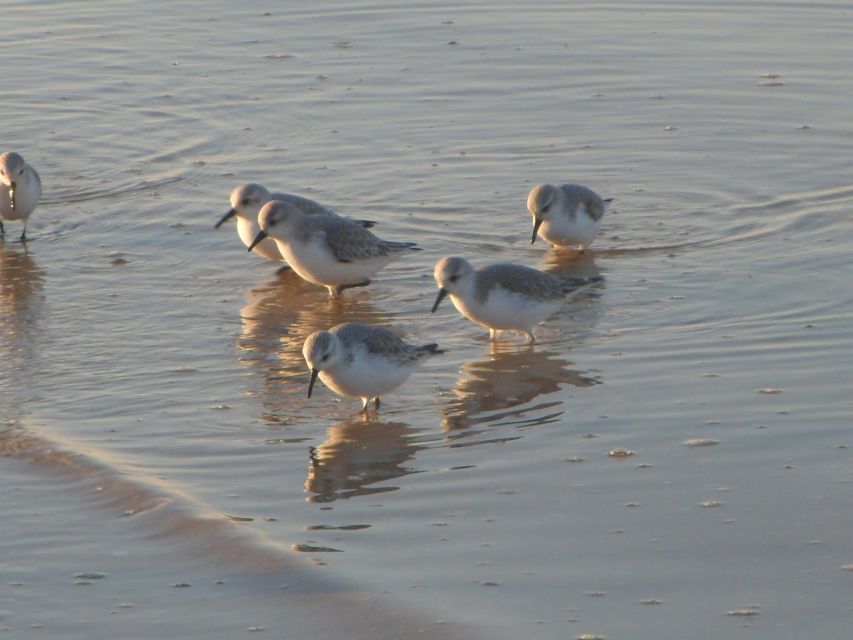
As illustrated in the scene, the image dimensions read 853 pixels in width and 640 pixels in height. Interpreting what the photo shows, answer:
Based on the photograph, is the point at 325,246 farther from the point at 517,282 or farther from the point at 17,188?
the point at 17,188

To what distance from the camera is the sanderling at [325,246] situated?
39.0ft

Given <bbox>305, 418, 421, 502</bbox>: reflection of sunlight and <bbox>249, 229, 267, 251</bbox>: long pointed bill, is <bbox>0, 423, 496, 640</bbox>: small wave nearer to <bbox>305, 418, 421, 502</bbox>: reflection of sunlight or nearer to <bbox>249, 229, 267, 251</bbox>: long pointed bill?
<bbox>305, 418, 421, 502</bbox>: reflection of sunlight

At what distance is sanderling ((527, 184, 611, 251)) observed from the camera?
1254cm

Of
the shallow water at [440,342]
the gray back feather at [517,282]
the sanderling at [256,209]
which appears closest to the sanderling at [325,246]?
the shallow water at [440,342]

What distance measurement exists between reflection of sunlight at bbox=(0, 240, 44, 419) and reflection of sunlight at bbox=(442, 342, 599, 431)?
2.88m

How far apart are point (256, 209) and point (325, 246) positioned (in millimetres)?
1055

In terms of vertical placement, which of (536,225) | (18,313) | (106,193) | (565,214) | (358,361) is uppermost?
(565,214)

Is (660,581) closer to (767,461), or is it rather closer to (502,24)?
(767,461)

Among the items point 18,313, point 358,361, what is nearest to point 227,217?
point 18,313

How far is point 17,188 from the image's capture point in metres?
13.5

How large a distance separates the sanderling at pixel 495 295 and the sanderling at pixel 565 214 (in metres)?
1.89

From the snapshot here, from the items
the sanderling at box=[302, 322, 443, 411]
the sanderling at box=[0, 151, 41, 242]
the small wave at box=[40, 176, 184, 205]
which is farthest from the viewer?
the small wave at box=[40, 176, 184, 205]

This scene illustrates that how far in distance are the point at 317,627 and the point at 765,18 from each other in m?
15.5

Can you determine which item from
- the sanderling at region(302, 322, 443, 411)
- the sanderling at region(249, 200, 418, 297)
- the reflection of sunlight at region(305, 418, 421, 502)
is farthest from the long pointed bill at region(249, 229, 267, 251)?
the reflection of sunlight at region(305, 418, 421, 502)
